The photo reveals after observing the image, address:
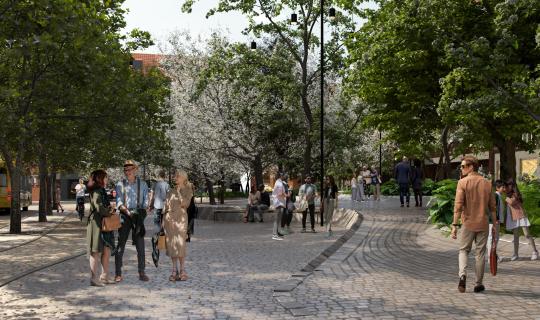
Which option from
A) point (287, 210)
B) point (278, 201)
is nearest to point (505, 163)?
point (287, 210)

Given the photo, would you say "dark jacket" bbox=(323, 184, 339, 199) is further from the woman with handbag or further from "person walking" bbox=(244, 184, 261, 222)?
the woman with handbag

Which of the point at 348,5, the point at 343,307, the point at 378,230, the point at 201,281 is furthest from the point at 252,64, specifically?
the point at 343,307

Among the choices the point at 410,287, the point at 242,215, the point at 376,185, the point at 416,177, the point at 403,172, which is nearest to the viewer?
the point at 410,287

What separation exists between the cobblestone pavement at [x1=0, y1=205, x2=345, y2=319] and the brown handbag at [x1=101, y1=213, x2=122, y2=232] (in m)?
0.80

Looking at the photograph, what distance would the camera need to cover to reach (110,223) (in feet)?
31.6

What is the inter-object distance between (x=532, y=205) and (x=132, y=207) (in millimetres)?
10392

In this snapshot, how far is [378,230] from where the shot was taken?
17.5 m

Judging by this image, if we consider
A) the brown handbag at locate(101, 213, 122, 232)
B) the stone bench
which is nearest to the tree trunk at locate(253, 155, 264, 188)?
the stone bench

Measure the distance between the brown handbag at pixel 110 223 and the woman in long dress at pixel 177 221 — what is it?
707 mm

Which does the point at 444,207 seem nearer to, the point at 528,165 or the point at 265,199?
the point at 265,199

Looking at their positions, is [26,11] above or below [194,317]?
above

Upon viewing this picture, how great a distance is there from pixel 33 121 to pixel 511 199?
13844 mm

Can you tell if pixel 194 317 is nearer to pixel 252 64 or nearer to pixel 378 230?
pixel 378 230

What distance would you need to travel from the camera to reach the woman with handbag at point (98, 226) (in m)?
9.52
